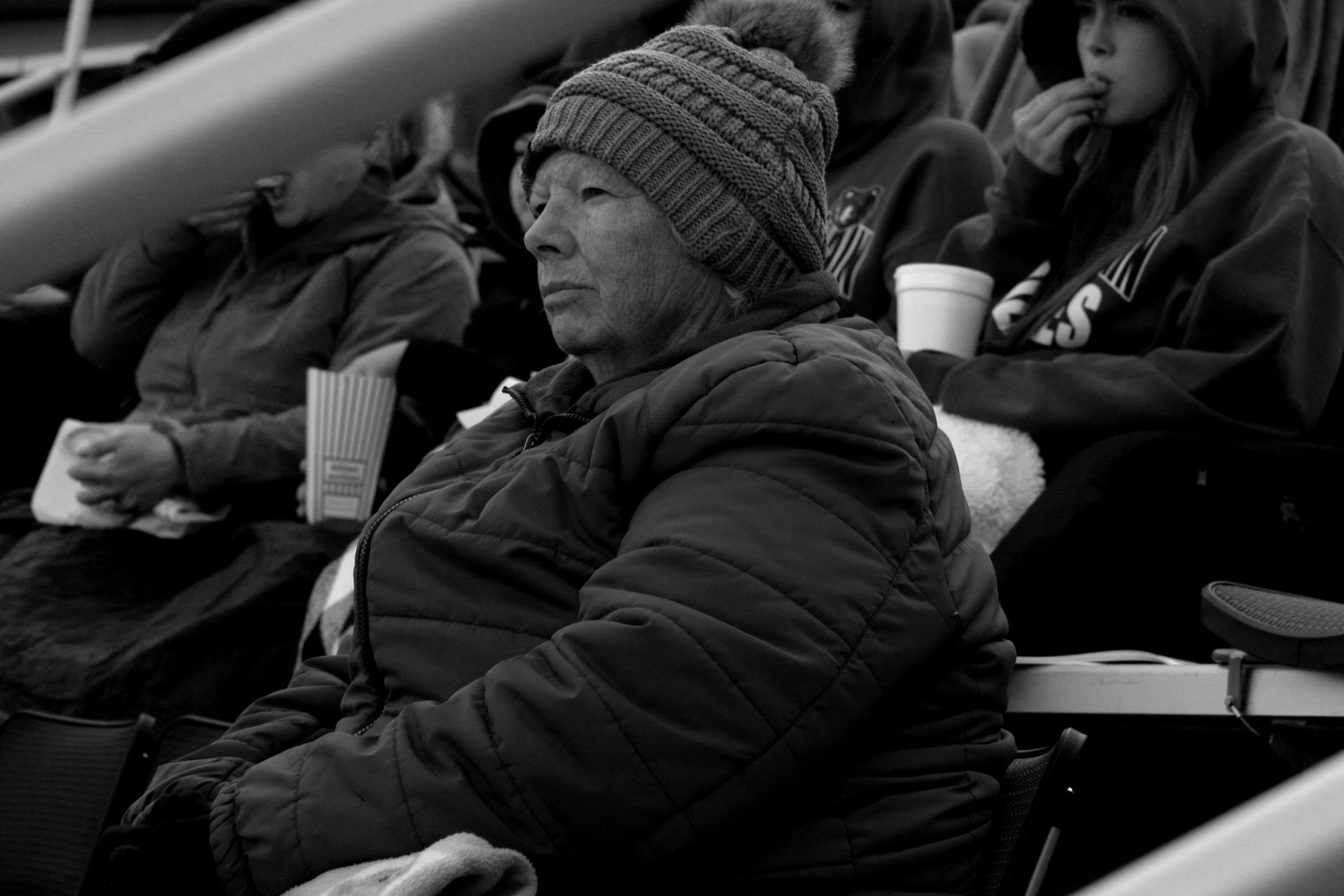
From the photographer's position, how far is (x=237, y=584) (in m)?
3.20

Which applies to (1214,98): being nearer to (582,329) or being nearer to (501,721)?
(582,329)

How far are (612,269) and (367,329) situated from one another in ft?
6.05

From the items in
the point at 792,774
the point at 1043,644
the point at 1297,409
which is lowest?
the point at 1043,644

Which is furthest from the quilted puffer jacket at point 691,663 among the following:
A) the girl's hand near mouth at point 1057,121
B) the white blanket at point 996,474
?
the girl's hand near mouth at point 1057,121

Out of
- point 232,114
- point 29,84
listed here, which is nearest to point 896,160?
point 29,84

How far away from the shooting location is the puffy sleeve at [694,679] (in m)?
1.41

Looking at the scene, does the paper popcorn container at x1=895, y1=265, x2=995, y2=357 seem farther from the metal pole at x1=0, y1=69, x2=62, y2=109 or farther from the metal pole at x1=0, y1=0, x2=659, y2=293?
the metal pole at x1=0, y1=69, x2=62, y2=109

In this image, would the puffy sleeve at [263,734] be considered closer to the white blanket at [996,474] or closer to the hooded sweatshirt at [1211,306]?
the white blanket at [996,474]

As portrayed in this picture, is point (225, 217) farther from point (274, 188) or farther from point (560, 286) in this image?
point (560, 286)

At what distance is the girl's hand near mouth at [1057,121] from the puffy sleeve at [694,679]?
1362 mm

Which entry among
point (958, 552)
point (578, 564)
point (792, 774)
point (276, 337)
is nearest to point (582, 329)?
point (578, 564)

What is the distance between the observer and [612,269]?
189 centimetres

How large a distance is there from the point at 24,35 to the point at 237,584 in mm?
4839

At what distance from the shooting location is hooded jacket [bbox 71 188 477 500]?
11.4 feet
